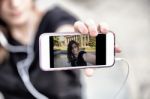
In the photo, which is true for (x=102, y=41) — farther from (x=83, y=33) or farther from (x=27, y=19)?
(x=27, y=19)

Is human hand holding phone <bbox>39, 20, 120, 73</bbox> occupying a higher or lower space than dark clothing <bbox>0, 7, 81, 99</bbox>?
higher

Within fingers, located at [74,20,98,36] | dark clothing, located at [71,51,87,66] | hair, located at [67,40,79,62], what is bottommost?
dark clothing, located at [71,51,87,66]

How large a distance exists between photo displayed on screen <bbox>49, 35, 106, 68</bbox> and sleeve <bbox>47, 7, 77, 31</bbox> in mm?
342

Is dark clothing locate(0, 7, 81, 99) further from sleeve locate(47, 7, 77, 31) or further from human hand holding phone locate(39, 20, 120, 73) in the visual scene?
human hand holding phone locate(39, 20, 120, 73)

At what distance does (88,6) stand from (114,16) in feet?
0.23

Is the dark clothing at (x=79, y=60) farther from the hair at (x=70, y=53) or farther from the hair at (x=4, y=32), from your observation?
the hair at (x=4, y=32)

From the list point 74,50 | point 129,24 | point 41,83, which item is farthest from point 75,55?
point 129,24

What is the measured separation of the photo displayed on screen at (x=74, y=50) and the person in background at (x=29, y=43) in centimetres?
26

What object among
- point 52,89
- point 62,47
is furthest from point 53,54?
point 52,89

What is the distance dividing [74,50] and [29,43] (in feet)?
1.22

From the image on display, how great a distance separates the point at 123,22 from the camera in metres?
1.04

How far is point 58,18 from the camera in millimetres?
938

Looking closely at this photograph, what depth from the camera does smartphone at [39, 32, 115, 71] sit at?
57 centimetres

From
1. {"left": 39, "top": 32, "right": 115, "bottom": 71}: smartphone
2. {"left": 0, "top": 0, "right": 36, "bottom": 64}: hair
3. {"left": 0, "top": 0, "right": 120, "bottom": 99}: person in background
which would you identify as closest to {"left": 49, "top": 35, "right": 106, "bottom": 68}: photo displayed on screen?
{"left": 39, "top": 32, "right": 115, "bottom": 71}: smartphone
